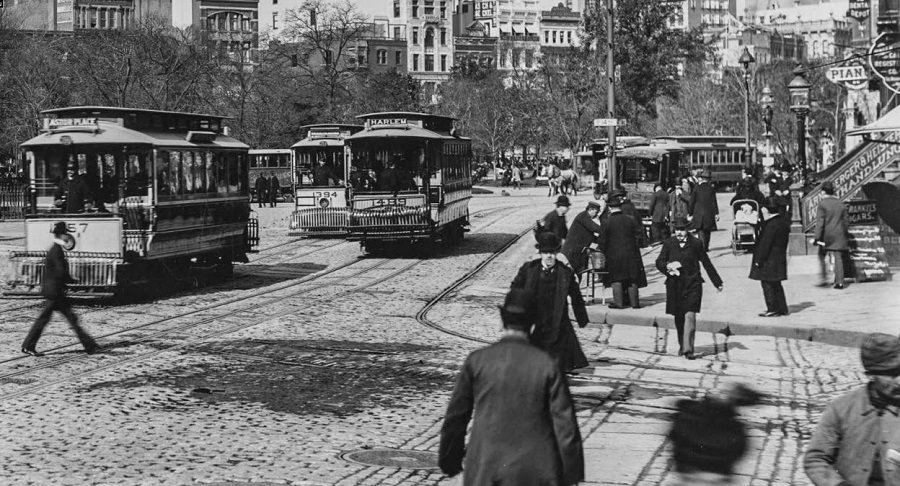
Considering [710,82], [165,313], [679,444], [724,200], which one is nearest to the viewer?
[679,444]

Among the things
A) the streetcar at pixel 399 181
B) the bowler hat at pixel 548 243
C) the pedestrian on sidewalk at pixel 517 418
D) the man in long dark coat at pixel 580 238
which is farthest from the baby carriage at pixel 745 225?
the pedestrian on sidewalk at pixel 517 418

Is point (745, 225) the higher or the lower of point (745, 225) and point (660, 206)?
the lower

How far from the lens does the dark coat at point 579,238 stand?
817 inches

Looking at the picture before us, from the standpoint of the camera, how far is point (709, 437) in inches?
467

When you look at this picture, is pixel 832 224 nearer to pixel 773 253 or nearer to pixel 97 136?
pixel 773 253

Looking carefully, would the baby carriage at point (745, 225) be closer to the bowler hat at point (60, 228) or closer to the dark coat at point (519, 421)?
the bowler hat at point (60, 228)

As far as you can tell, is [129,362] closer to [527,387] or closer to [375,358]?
[375,358]

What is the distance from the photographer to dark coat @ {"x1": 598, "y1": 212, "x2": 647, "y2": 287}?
20.1m

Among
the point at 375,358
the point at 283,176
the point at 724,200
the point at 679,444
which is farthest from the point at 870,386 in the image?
the point at 283,176

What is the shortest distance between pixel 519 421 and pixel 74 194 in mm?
16991

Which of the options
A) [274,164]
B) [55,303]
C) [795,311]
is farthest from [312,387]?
[274,164]

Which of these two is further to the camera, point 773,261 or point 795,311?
point 795,311

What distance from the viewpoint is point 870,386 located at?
652 cm

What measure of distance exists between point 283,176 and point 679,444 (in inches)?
2596
